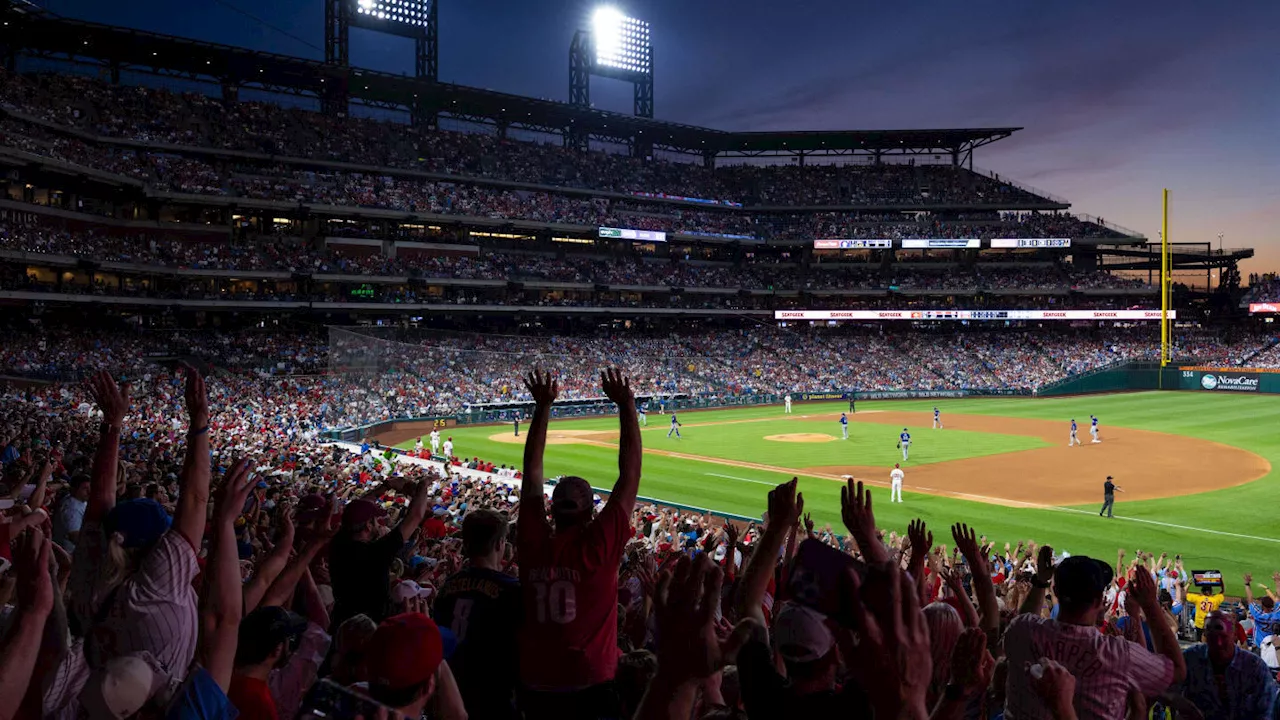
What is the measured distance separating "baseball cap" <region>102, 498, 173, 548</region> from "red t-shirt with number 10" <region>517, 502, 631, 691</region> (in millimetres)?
1758

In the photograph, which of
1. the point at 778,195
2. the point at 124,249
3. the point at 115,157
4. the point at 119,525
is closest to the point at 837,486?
the point at 119,525

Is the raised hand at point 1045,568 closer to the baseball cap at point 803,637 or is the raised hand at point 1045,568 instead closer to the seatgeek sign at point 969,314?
the baseball cap at point 803,637

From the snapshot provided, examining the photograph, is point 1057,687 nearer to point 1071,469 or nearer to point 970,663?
point 970,663

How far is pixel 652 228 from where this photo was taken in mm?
74688

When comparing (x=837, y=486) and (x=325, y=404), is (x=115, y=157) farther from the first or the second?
(x=837, y=486)

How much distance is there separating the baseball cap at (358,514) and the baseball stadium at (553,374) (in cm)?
2

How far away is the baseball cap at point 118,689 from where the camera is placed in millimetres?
2727

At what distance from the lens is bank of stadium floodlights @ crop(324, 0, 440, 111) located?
206 ft

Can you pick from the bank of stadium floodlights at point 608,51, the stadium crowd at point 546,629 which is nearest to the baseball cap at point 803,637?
the stadium crowd at point 546,629

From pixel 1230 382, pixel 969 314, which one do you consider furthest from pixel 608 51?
pixel 1230 382

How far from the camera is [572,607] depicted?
13.5 feet

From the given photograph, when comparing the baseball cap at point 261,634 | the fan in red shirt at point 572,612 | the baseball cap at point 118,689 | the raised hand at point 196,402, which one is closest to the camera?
the baseball cap at point 118,689

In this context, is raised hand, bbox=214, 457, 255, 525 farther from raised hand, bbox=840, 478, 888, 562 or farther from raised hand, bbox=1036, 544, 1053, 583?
raised hand, bbox=1036, 544, 1053, 583

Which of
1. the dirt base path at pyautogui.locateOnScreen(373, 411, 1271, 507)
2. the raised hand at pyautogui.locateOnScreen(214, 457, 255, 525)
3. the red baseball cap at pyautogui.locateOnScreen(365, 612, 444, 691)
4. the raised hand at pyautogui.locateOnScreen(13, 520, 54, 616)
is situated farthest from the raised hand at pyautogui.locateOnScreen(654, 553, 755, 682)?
the dirt base path at pyautogui.locateOnScreen(373, 411, 1271, 507)
